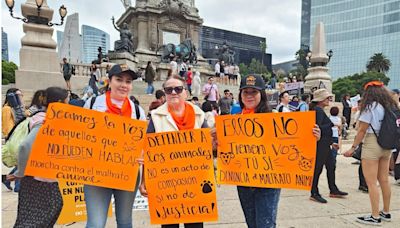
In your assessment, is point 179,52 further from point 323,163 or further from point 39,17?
point 323,163

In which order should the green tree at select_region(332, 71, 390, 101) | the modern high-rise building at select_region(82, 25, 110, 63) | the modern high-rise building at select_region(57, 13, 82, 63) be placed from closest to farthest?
the modern high-rise building at select_region(57, 13, 82, 63)
the modern high-rise building at select_region(82, 25, 110, 63)
the green tree at select_region(332, 71, 390, 101)

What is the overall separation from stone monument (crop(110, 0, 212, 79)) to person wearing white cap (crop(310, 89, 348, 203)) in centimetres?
2229

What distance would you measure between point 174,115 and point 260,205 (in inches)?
45.0

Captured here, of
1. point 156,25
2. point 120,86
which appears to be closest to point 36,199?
point 120,86

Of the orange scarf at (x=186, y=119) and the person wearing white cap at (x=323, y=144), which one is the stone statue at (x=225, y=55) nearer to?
the person wearing white cap at (x=323, y=144)

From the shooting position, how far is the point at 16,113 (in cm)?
584

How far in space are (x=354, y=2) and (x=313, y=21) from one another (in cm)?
1368

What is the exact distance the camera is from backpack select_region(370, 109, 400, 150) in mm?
3832

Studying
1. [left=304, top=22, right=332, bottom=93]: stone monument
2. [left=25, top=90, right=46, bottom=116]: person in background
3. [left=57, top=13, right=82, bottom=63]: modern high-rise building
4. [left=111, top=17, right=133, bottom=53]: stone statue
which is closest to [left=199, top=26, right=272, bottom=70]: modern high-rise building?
[left=57, top=13, right=82, bottom=63]: modern high-rise building

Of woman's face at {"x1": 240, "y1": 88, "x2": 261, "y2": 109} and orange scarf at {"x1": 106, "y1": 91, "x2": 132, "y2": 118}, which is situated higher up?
woman's face at {"x1": 240, "y1": 88, "x2": 261, "y2": 109}

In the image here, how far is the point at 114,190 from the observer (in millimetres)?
2727

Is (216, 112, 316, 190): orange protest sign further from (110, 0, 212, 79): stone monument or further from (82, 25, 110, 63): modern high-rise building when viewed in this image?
(82, 25, 110, 63): modern high-rise building

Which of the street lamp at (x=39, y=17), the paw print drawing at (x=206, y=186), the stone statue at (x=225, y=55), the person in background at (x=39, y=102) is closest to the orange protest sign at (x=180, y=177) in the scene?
the paw print drawing at (x=206, y=186)

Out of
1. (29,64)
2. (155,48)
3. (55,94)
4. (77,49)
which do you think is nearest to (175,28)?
(155,48)
